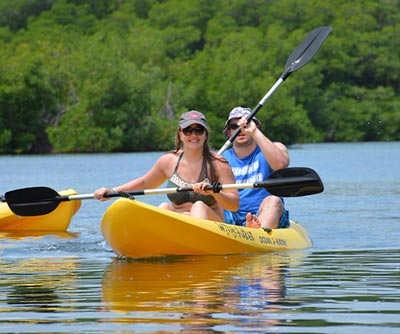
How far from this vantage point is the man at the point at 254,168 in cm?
1060

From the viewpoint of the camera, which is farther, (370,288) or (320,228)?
(320,228)

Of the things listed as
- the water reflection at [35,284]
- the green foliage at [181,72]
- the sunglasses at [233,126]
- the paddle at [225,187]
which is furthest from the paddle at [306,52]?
the green foliage at [181,72]

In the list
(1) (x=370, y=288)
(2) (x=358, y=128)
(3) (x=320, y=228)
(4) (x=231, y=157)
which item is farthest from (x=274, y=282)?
(2) (x=358, y=128)

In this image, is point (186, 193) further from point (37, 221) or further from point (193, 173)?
point (37, 221)

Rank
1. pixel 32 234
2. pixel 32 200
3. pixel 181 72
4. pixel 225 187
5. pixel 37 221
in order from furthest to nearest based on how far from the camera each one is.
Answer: pixel 181 72 → pixel 37 221 → pixel 32 234 → pixel 32 200 → pixel 225 187

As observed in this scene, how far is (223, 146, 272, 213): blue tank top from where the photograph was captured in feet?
35.3

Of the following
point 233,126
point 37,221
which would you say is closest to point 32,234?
point 37,221

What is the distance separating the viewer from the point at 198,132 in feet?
32.0

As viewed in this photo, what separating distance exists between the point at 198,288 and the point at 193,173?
2.08 meters

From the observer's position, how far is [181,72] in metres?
75.6

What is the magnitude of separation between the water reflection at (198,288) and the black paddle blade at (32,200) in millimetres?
850

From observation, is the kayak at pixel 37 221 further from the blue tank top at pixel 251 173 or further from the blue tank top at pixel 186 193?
the blue tank top at pixel 186 193

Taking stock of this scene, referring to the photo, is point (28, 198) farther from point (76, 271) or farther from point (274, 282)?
point (274, 282)

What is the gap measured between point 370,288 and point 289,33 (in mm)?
87462
